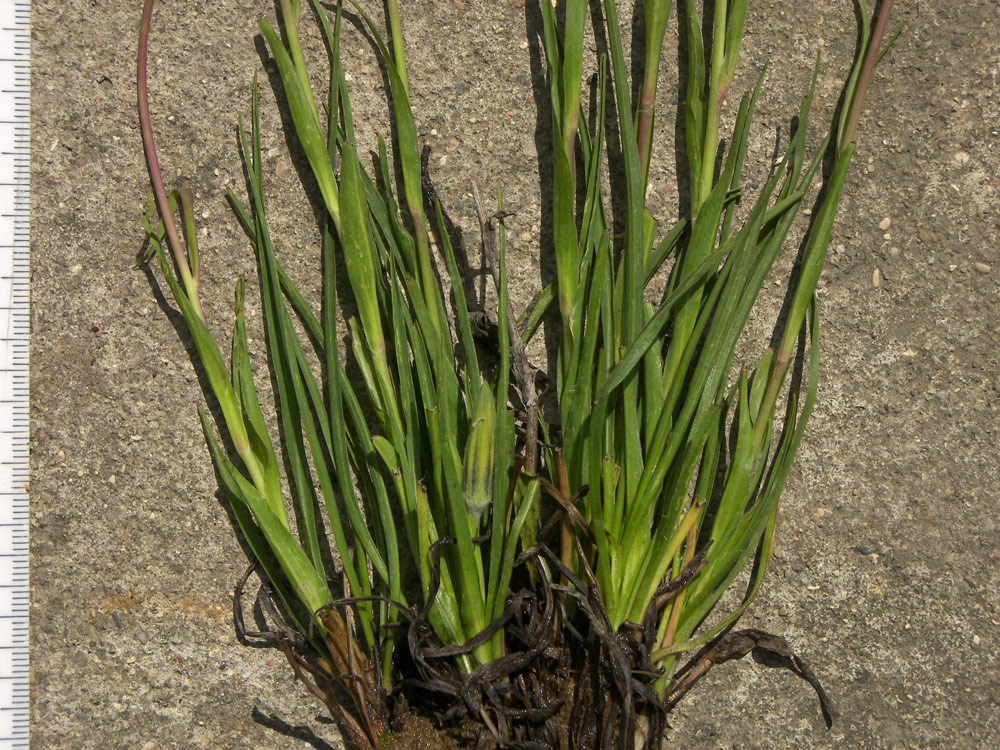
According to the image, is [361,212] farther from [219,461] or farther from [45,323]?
[45,323]

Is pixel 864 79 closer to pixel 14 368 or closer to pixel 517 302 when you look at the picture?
pixel 517 302

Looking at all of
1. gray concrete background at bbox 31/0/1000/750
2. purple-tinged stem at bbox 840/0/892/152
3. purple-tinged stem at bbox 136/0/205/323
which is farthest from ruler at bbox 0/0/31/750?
purple-tinged stem at bbox 840/0/892/152

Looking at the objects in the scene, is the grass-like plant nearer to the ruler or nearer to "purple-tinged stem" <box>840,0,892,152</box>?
"purple-tinged stem" <box>840,0,892,152</box>

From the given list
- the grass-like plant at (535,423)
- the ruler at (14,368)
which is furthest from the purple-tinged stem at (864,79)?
the ruler at (14,368)

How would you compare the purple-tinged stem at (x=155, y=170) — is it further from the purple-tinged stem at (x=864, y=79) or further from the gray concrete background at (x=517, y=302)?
the purple-tinged stem at (x=864, y=79)

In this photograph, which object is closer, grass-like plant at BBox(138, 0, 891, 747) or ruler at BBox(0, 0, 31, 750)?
grass-like plant at BBox(138, 0, 891, 747)

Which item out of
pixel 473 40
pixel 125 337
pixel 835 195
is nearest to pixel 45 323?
pixel 125 337

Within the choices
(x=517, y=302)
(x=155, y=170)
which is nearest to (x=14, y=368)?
(x=155, y=170)
